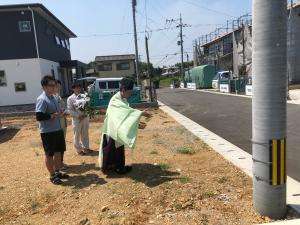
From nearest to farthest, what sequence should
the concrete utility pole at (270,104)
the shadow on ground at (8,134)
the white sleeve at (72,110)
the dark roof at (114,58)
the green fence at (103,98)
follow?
the concrete utility pole at (270,104) < the white sleeve at (72,110) < the shadow on ground at (8,134) < the green fence at (103,98) < the dark roof at (114,58)

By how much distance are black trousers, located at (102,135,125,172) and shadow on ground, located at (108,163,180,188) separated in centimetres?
18

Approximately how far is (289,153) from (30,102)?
21.3 meters

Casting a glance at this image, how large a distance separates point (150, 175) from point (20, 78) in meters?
21.4

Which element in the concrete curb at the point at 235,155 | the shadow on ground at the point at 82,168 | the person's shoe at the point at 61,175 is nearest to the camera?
the concrete curb at the point at 235,155

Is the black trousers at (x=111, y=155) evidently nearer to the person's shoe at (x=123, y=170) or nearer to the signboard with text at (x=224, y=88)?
the person's shoe at (x=123, y=170)

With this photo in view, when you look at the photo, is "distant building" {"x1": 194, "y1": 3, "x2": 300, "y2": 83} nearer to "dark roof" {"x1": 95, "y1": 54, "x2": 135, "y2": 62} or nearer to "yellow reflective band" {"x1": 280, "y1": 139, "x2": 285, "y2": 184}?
"dark roof" {"x1": 95, "y1": 54, "x2": 135, "y2": 62}

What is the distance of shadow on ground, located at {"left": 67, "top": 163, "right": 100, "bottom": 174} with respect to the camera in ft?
23.3

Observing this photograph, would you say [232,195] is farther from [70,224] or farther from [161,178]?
[70,224]

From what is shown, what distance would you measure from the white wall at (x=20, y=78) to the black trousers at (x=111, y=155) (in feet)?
67.3

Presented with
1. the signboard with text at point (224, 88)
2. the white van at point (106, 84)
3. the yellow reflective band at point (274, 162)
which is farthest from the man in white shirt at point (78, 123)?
the signboard with text at point (224, 88)

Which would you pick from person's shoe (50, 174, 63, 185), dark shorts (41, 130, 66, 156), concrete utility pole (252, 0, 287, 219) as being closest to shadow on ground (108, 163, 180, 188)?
person's shoe (50, 174, 63, 185)

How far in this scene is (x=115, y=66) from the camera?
71.5 metres

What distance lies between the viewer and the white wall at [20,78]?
25609 millimetres

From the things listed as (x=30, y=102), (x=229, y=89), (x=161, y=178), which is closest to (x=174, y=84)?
(x=229, y=89)
